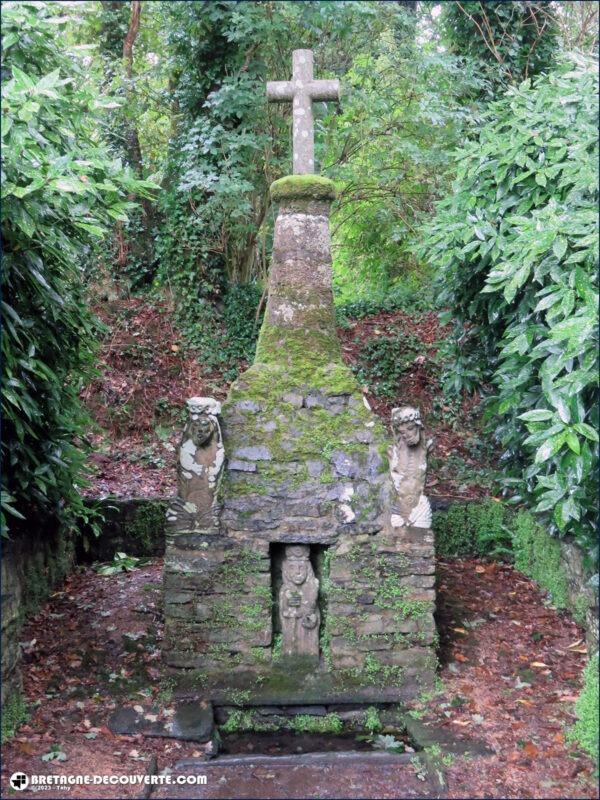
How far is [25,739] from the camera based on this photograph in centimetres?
396

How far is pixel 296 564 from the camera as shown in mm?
4777

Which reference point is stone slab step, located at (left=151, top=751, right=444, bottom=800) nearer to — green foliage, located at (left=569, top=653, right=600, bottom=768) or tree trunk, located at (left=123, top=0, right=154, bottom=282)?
green foliage, located at (left=569, top=653, right=600, bottom=768)

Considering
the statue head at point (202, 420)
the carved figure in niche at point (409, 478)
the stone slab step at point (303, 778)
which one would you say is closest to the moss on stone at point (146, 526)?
the statue head at point (202, 420)

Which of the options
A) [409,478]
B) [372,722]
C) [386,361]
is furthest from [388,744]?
[386,361]

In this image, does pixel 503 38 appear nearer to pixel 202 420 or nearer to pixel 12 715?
pixel 202 420

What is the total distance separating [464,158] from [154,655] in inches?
182

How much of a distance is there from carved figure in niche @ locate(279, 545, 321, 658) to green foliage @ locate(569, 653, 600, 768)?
1.65 metres

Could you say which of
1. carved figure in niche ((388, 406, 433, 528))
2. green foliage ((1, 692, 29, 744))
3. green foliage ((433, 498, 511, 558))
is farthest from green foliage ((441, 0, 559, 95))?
green foliage ((1, 692, 29, 744))

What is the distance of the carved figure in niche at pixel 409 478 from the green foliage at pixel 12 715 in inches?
99.0

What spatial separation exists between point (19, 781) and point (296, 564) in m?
2.01

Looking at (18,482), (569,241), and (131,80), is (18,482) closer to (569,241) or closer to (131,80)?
(569,241)

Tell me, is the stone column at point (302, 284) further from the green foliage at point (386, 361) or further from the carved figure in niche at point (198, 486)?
the green foliage at point (386, 361)

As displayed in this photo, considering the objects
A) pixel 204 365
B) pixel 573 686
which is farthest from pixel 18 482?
pixel 204 365

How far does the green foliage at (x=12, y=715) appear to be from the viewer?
395 cm
